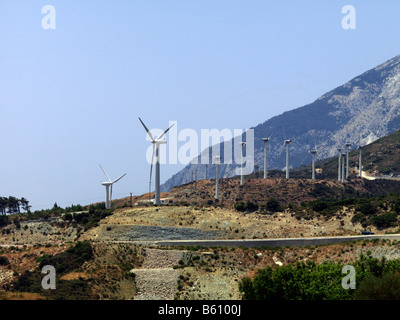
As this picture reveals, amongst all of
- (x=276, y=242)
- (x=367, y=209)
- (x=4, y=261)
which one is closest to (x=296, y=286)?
(x=276, y=242)

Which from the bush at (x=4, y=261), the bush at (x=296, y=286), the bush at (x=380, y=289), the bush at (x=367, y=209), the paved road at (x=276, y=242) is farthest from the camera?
the bush at (x=367, y=209)

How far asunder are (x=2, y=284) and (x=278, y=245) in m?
44.0

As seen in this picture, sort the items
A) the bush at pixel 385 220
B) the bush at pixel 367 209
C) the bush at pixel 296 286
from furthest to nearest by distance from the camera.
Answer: the bush at pixel 367 209, the bush at pixel 385 220, the bush at pixel 296 286

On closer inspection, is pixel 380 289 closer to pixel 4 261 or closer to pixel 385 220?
pixel 385 220

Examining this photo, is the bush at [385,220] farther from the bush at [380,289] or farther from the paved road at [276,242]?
the bush at [380,289]

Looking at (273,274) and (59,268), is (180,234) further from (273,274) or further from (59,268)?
(273,274)

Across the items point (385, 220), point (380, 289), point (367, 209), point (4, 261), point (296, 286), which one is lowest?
point (4, 261)

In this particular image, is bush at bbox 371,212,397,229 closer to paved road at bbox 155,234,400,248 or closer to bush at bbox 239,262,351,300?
paved road at bbox 155,234,400,248

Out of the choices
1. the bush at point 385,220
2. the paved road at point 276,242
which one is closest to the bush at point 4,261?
the paved road at point 276,242

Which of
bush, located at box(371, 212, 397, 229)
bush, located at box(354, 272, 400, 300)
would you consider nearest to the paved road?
bush, located at box(371, 212, 397, 229)

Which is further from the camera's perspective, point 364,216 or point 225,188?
point 225,188

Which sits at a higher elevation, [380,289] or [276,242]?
[276,242]
